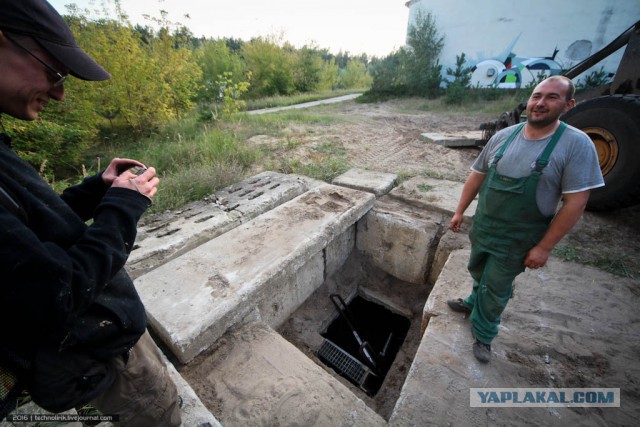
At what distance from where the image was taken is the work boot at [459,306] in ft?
6.50

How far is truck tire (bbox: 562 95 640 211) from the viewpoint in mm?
2656

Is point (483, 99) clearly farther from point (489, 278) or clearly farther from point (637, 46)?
point (489, 278)

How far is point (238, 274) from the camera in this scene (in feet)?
6.77

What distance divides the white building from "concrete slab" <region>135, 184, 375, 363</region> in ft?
55.0

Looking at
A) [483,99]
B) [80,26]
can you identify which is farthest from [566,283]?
[483,99]

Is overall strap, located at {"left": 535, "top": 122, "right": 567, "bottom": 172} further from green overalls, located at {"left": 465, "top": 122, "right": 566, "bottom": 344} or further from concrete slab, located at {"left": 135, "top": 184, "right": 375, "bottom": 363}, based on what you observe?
concrete slab, located at {"left": 135, "top": 184, "right": 375, "bottom": 363}

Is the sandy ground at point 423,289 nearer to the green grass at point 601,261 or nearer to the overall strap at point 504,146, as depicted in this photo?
the green grass at point 601,261

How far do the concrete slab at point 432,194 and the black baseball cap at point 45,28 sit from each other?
3.25m

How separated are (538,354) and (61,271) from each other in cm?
247

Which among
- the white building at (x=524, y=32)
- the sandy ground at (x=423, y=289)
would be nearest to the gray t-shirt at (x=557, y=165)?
the sandy ground at (x=423, y=289)

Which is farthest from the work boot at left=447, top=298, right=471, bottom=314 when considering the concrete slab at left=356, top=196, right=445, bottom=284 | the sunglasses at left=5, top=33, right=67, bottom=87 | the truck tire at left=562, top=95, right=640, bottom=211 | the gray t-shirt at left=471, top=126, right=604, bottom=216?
the sunglasses at left=5, top=33, right=67, bottom=87

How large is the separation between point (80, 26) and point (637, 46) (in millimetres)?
9699

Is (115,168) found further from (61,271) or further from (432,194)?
(432,194)

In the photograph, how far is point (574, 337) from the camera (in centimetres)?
181
